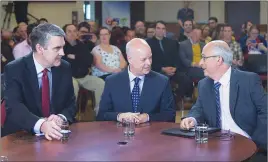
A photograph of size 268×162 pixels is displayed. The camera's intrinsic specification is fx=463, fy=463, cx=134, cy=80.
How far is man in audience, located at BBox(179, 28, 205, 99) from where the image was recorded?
606 centimetres

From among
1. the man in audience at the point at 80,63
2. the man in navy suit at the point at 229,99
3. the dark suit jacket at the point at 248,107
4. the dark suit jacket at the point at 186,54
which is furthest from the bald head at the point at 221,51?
the dark suit jacket at the point at 186,54

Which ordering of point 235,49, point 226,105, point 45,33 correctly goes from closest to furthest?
point 45,33 → point 226,105 → point 235,49

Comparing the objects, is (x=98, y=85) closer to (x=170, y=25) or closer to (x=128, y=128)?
(x=128, y=128)

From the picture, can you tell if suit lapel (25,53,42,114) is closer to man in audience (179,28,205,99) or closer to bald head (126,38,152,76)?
bald head (126,38,152,76)

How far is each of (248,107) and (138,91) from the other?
0.74 metres

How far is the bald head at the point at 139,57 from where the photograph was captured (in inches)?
121

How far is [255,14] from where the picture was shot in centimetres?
1148

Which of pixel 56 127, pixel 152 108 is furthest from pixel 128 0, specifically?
pixel 56 127

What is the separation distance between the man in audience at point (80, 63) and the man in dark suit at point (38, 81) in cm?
260

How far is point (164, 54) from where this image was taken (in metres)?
6.12

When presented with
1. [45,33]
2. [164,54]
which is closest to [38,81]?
[45,33]

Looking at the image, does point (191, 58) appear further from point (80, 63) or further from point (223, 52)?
point (223, 52)

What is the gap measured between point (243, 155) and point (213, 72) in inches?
38.9

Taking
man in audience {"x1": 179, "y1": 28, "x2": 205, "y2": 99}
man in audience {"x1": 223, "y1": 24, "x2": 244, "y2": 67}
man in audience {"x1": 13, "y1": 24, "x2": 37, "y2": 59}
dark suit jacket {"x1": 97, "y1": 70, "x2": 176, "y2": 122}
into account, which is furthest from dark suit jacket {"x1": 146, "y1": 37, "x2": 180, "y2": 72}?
dark suit jacket {"x1": 97, "y1": 70, "x2": 176, "y2": 122}
